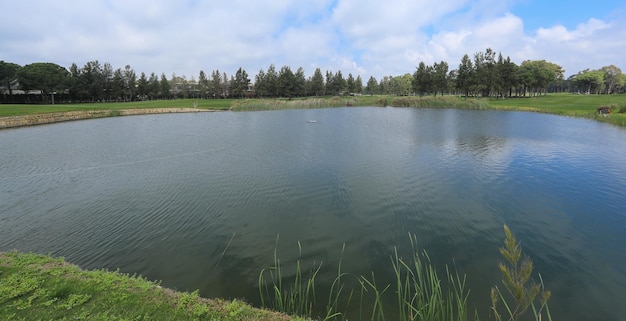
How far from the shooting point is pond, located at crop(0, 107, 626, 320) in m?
6.51

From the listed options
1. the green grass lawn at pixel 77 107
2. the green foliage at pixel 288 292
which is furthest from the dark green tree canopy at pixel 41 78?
the green foliage at pixel 288 292

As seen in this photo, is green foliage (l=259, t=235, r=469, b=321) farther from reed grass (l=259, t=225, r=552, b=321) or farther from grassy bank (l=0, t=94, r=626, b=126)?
grassy bank (l=0, t=94, r=626, b=126)

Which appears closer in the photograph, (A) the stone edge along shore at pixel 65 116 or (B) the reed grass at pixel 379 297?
(B) the reed grass at pixel 379 297

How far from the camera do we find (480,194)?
10719 mm

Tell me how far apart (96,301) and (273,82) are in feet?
303

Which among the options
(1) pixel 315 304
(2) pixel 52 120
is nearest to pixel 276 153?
(1) pixel 315 304

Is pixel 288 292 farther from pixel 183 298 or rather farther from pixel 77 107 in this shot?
pixel 77 107

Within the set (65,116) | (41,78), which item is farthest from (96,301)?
(41,78)

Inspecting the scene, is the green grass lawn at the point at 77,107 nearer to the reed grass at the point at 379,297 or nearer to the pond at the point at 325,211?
the pond at the point at 325,211

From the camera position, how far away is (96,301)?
14.4ft

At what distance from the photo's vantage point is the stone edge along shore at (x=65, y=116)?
109 feet

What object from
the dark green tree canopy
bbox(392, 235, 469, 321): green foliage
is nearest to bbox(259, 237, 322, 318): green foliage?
bbox(392, 235, 469, 321): green foliage

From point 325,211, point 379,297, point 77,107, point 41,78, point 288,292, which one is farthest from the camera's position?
point 41,78

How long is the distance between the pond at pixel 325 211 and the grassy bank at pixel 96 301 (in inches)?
51.7
